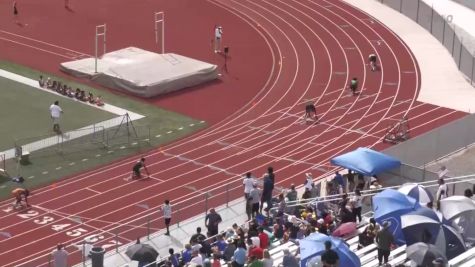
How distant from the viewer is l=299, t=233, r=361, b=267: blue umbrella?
977 inches

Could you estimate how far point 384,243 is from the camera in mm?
25828

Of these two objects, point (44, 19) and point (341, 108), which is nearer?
point (341, 108)

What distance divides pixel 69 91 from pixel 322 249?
2337 cm

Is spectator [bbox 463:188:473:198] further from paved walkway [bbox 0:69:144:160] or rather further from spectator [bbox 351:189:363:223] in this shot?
paved walkway [bbox 0:69:144:160]

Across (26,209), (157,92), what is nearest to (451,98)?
(157,92)

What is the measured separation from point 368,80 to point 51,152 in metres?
15.2

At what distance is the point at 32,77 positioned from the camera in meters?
49.0

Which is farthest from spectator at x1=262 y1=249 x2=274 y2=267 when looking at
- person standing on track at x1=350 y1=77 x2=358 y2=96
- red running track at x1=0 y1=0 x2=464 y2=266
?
person standing on track at x1=350 y1=77 x2=358 y2=96

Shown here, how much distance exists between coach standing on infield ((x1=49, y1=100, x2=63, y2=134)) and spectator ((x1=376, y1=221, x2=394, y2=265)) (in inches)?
746

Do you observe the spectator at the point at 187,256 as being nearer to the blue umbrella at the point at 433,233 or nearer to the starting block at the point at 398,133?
the blue umbrella at the point at 433,233

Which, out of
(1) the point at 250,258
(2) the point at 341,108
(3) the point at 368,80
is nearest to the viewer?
(1) the point at 250,258

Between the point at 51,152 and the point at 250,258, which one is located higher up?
the point at 250,258

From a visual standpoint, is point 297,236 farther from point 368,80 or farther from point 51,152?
point 368,80

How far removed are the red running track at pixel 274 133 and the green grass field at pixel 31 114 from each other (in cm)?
380
